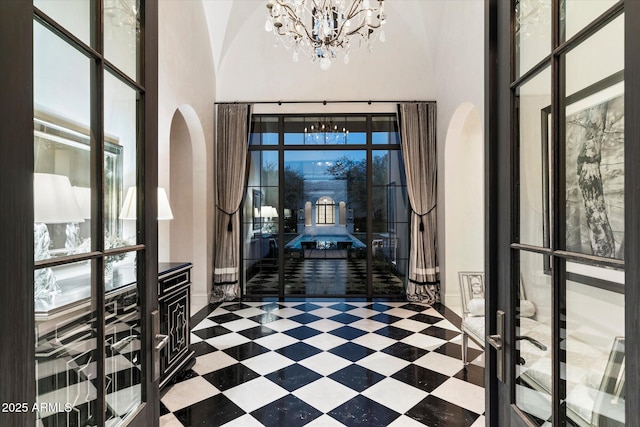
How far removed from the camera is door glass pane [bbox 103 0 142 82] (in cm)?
91

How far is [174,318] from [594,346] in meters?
2.68

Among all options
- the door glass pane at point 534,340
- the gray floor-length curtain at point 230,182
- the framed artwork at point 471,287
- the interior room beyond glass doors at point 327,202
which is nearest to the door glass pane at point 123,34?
the door glass pane at point 534,340

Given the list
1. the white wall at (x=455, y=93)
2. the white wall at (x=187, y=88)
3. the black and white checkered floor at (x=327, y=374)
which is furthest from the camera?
the white wall at (x=455, y=93)

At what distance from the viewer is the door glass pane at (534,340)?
0.89 metres

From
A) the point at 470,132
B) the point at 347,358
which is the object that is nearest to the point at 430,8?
the point at 470,132

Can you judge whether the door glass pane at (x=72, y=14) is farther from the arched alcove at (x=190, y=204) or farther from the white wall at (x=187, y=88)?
the arched alcove at (x=190, y=204)

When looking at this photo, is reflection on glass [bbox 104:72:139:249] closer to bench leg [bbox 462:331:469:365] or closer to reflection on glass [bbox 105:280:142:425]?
reflection on glass [bbox 105:280:142:425]

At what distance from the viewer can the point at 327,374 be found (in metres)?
2.71

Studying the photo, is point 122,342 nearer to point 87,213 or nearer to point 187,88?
point 87,213

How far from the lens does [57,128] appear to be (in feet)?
2.47

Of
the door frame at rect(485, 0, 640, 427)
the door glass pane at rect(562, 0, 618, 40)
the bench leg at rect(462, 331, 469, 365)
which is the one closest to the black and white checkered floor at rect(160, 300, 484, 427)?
the bench leg at rect(462, 331, 469, 365)

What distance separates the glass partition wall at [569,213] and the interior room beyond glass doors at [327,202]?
4.22 metres

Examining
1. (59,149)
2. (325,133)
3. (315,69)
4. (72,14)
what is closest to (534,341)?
(59,149)

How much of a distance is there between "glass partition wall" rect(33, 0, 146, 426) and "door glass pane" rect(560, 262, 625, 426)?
1.17 meters
